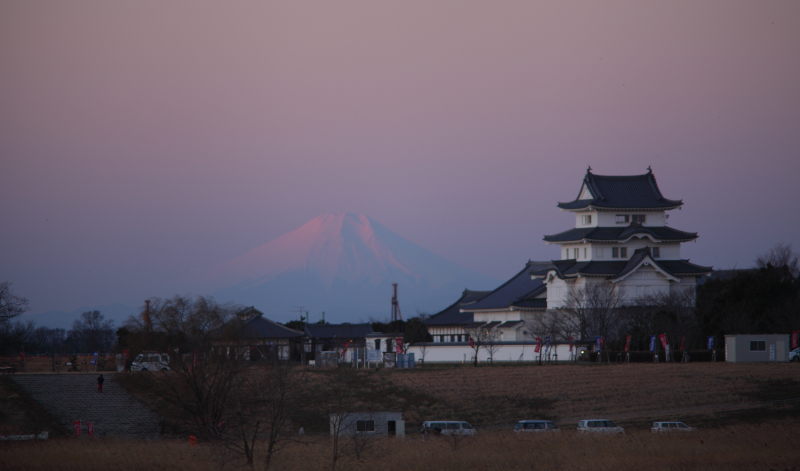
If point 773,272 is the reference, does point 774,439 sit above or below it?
below

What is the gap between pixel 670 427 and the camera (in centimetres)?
2719

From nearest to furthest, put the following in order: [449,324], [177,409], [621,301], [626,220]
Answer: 1. [177,409]
2. [621,301]
3. [626,220]
4. [449,324]

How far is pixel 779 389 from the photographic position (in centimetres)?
3419

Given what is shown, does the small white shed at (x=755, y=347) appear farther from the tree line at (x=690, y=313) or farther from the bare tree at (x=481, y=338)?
the bare tree at (x=481, y=338)

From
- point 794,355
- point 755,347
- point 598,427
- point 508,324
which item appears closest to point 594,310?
point 508,324

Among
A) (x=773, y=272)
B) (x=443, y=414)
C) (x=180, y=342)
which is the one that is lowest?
(x=443, y=414)

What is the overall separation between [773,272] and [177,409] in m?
36.3

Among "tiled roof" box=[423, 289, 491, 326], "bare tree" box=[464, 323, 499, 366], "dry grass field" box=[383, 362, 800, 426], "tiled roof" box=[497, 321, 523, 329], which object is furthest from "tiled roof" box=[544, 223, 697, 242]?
"dry grass field" box=[383, 362, 800, 426]

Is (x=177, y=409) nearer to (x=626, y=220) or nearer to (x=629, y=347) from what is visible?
(x=629, y=347)

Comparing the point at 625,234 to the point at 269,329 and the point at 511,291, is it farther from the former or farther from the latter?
the point at 269,329

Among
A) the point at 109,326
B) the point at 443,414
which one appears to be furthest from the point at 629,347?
the point at 109,326

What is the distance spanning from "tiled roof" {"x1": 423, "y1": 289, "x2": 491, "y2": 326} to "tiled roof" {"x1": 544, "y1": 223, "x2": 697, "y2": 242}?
10578mm

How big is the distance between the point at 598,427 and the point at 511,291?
39.3 meters

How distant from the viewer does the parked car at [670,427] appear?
86.8 feet
